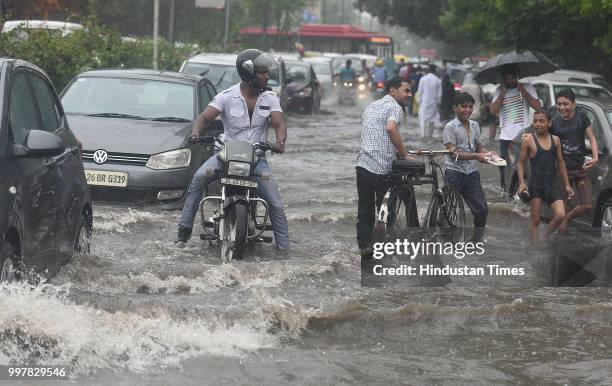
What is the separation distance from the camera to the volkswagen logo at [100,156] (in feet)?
40.3

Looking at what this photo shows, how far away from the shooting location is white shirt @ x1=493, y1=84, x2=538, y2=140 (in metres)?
16.0

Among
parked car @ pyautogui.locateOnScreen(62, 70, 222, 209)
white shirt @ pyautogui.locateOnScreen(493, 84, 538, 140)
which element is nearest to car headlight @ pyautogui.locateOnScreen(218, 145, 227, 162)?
parked car @ pyautogui.locateOnScreen(62, 70, 222, 209)

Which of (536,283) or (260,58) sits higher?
(260,58)

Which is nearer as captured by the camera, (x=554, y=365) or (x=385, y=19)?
(x=554, y=365)

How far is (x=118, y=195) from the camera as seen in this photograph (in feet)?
40.7

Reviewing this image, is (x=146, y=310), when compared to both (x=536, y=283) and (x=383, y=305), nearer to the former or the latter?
(x=383, y=305)

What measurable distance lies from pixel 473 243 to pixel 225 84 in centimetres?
1392

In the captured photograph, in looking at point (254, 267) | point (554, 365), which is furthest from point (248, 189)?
point (554, 365)

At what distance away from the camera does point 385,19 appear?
226 ft

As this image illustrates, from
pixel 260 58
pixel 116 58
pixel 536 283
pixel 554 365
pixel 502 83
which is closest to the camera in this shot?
pixel 554 365

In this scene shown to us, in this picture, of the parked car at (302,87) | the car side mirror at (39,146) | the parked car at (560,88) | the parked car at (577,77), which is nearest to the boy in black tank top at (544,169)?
the car side mirror at (39,146)

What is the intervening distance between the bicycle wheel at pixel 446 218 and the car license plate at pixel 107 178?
11.7 feet

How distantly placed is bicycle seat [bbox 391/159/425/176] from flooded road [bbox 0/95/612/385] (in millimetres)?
842

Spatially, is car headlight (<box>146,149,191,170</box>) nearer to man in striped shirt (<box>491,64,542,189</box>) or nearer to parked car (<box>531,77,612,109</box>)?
man in striped shirt (<box>491,64,542,189</box>)
